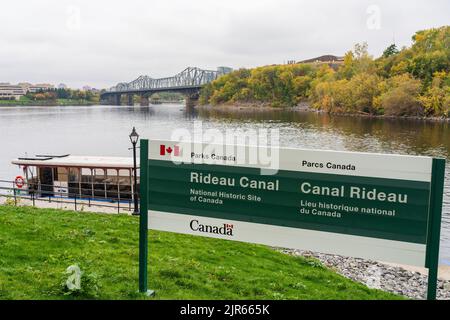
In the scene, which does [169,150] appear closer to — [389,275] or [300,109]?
[389,275]

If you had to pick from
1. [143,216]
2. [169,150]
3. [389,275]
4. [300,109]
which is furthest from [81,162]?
[300,109]

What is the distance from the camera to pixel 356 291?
999 cm

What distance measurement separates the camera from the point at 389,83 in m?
108

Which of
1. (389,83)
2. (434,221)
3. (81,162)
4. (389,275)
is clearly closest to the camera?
(434,221)

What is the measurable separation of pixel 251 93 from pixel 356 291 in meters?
179

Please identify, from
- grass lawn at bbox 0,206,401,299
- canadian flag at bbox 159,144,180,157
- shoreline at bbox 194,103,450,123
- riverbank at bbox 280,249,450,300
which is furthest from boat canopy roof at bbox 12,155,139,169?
shoreline at bbox 194,103,450,123

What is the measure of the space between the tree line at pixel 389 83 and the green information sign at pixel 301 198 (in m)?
94.0

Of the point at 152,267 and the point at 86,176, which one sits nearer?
the point at 152,267

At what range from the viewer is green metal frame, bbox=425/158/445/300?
A: 549 centimetres

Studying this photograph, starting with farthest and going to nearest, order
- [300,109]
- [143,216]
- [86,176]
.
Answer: [300,109] < [86,176] < [143,216]

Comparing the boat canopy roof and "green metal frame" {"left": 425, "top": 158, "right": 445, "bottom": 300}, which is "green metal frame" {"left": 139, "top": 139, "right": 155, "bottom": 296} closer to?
"green metal frame" {"left": 425, "top": 158, "right": 445, "bottom": 300}

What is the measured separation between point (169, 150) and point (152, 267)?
3133mm

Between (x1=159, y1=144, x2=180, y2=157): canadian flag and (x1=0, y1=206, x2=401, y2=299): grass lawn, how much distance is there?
216cm

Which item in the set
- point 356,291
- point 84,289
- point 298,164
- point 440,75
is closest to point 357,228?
point 298,164
